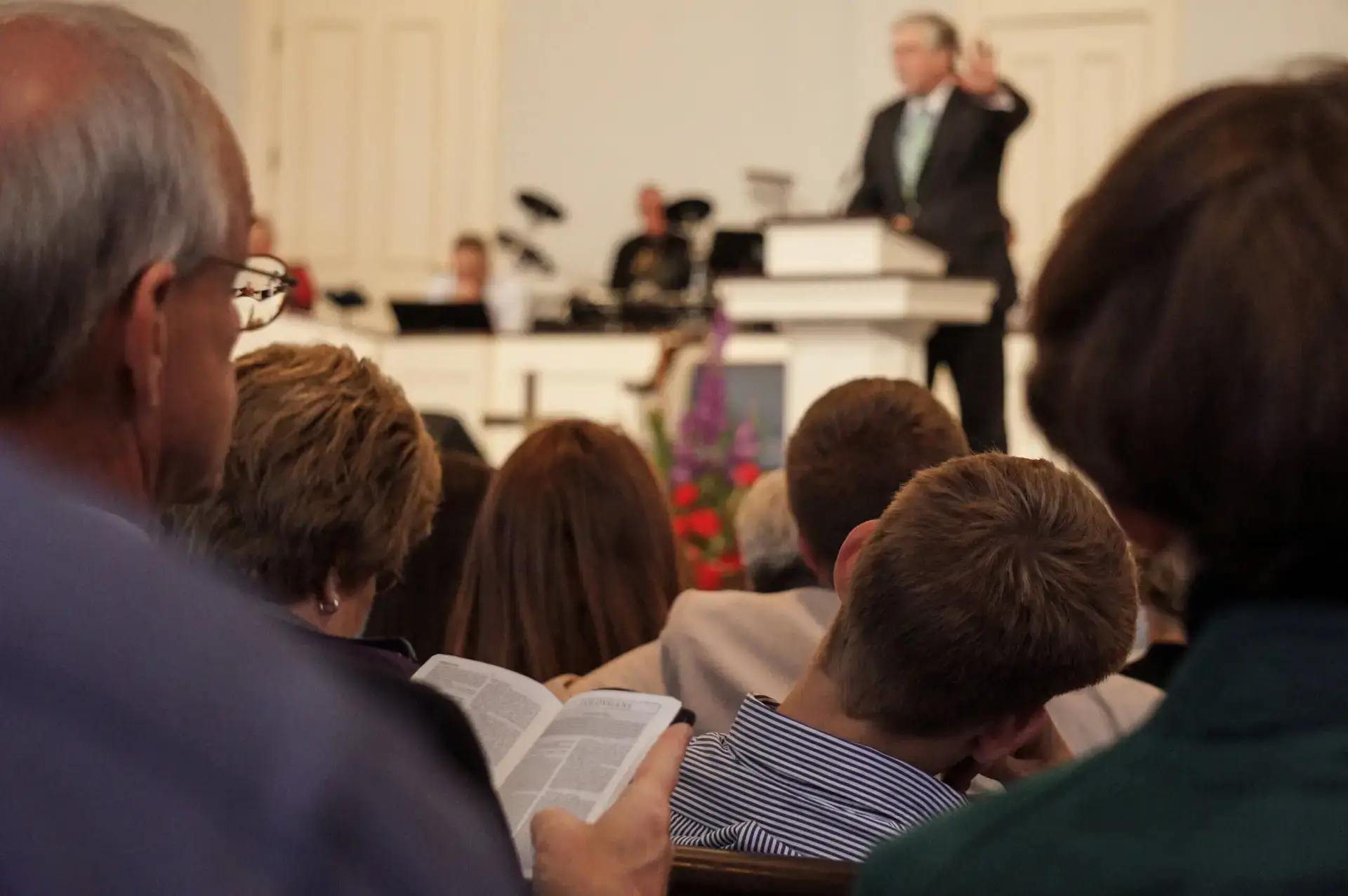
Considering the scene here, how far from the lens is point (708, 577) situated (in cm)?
362

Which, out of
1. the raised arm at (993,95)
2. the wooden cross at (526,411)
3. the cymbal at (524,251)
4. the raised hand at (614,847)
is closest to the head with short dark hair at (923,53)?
the raised arm at (993,95)

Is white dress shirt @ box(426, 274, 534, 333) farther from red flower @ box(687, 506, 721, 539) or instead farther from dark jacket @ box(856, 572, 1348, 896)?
dark jacket @ box(856, 572, 1348, 896)

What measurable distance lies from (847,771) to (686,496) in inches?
119

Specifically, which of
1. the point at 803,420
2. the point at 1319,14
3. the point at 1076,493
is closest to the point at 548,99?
the point at 1319,14

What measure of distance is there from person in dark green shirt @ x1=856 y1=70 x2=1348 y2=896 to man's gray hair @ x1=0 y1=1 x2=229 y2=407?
512 millimetres

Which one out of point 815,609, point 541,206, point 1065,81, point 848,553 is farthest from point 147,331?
point 541,206

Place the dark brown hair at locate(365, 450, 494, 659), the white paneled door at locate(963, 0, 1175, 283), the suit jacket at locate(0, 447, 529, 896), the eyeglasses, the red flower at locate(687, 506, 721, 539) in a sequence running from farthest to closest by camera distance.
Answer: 1. the white paneled door at locate(963, 0, 1175, 283)
2. the red flower at locate(687, 506, 721, 539)
3. the dark brown hair at locate(365, 450, 494, 659)
4. the eyeglasses
5. the suit jacket at locate(0, 447, 529, 896)

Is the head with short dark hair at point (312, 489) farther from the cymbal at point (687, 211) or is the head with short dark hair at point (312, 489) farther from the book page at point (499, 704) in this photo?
the cymbal at point (687, 211)

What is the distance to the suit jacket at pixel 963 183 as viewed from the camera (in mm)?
5730

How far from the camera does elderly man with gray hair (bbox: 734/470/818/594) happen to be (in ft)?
8.48

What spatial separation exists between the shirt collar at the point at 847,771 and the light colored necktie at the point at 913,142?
472cm

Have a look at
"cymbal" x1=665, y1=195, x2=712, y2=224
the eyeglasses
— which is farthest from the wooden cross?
the eyeglasses

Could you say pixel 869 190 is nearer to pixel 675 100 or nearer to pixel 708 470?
pixel 708 470

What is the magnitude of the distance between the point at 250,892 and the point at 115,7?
0.61 m
